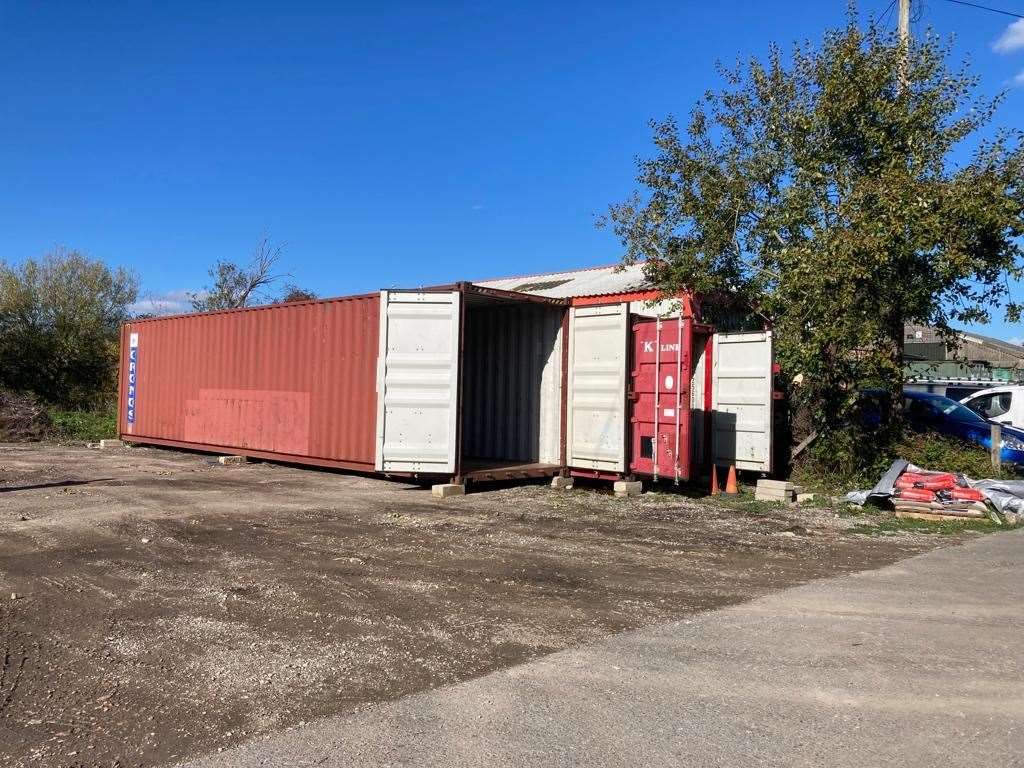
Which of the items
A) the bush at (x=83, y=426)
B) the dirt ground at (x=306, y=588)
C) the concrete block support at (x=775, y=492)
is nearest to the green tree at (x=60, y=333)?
the bush at (x=83, y=426)

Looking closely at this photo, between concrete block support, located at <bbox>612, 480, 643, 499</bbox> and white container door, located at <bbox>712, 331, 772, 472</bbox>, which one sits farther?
white container door, located at <bbox>712, 331, 772, 472</bbox>

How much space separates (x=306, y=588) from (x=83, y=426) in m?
19.7

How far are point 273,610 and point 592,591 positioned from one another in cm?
245

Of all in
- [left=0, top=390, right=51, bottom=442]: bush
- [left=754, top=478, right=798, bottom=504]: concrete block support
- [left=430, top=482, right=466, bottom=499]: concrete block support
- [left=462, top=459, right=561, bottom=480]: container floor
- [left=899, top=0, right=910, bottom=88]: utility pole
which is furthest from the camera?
[left=0, top=390, right=51, bottom=442]: bush

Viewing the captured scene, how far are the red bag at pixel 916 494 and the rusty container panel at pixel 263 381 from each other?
781 cm

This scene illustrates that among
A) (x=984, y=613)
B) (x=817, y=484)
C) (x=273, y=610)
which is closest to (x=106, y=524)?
(x=273, y=610)

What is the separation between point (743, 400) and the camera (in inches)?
505

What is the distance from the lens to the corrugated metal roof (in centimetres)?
1822

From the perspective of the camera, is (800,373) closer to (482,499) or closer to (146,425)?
(482,499)

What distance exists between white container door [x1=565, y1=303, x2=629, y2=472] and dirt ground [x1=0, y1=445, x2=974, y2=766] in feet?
2.88

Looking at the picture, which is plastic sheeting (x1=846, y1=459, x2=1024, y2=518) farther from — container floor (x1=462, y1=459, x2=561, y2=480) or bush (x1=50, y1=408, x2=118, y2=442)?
bush (x1=50, y1=408, x2=118, y2=442)

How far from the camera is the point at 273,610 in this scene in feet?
18.6

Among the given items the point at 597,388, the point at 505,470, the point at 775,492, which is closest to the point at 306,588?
the point at 505,470

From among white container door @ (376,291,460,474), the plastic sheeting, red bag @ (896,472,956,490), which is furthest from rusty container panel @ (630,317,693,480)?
red bag @ (896,472,956,490)
